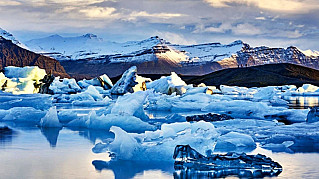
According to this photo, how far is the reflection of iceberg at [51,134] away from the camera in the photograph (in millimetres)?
8102

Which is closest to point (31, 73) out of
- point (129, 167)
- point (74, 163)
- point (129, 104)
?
point (129, 104)

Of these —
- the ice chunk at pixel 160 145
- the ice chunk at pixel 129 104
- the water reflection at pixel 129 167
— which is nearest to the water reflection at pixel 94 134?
the ice chunk at pixel 129 104

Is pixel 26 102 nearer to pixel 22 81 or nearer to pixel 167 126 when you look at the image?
pixel 167 126

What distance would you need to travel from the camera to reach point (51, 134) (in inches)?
357

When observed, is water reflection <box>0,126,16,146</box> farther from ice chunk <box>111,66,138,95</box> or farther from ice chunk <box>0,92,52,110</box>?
ice chunk <box>111,66,138,95</box>

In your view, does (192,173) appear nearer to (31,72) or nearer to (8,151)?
(8,151)

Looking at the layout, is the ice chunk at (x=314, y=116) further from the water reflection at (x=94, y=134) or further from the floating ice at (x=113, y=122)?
the water reflection at (x=94, y=134)

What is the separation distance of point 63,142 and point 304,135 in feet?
12.7

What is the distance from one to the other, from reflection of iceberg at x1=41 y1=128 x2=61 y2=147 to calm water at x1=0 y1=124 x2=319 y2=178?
0.02m

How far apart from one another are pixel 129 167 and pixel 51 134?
366 centimetres

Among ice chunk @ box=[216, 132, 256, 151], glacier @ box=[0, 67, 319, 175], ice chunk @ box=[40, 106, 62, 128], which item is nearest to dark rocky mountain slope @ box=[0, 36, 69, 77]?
glacier @ box=[0, 67, 319, 175]

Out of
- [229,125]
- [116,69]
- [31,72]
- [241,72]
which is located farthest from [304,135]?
[116,69]

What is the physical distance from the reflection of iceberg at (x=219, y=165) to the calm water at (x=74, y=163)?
0.15 m

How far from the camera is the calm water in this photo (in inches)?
213
